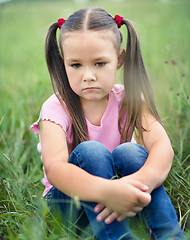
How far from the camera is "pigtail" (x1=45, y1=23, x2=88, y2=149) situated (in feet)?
5.10

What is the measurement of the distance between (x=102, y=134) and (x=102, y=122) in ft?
0.20

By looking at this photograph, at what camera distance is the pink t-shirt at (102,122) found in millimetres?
1526

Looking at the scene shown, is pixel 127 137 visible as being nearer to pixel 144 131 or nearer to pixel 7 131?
pixel 144 131

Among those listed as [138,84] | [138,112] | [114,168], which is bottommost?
[114,168]

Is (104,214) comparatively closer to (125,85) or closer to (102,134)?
(102,134)

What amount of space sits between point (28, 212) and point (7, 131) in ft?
3.50

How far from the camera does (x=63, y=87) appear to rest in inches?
63.9

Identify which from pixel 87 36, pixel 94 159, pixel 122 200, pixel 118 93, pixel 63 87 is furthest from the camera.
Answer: pixel 118 93

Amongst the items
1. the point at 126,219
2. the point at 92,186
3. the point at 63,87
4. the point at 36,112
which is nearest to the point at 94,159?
the point at 92,186

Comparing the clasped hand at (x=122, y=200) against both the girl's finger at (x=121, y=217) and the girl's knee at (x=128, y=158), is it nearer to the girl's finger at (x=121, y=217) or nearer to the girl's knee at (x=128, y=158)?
the girl's finger at (x=121, y=217)

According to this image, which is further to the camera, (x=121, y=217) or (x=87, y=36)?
(x=87, y=36)

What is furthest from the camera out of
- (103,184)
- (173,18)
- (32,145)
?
(173,18)

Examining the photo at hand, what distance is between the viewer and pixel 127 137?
1651 mm

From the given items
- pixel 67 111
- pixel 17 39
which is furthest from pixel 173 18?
pixel 67 111
